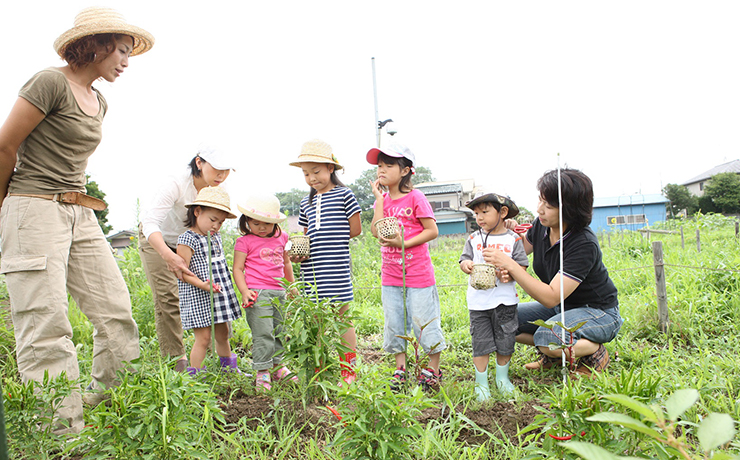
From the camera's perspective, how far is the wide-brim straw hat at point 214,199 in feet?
9.16

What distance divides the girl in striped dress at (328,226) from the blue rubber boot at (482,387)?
2.59 feet

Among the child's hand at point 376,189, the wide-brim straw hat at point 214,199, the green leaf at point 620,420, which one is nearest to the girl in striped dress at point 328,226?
the child's hand at point 376,189

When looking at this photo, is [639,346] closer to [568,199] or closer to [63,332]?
[568,199]

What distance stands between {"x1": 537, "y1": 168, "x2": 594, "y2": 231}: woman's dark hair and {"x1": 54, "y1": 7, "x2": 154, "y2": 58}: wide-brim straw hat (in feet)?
7.53

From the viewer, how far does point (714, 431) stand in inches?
25.5

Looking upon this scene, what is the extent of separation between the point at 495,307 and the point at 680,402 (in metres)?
1.95

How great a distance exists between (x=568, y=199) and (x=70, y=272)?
270 centimetres

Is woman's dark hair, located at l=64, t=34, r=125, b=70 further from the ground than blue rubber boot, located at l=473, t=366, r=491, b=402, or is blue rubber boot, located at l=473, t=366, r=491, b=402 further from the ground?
woman's dark hair, located at l=64, t=34, r=125, b=70

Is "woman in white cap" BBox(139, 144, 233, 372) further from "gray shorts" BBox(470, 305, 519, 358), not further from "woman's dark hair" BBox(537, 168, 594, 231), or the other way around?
"woman's dark hair" BBox(537, 168, 594, 231)

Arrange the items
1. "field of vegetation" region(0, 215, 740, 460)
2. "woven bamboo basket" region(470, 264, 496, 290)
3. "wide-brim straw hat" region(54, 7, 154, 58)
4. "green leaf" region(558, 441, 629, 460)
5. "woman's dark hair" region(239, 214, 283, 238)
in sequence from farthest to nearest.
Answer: "woman's dark hair" region(239, 214, 283, 238) → "woven bamboo basket" region(470, 264, 496, 290) → "wide-brim straw hat" region(54, 7, 154, 58) → "field of vegetation" region(0, 215, 740, 460) → "green leaf" region(558, 441, 629, 460)

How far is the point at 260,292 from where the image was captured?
2938 millimetres

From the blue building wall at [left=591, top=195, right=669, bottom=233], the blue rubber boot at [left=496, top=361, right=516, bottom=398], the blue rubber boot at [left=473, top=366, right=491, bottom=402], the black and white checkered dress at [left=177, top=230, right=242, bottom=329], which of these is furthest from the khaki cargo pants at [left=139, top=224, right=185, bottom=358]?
the blue building wall at [left=591, top=195, right=669, bottom=233]

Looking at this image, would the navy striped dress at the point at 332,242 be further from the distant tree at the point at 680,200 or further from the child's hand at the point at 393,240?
the distant tree at the point at 680,200

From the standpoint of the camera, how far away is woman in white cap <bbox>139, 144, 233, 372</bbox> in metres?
2.91
